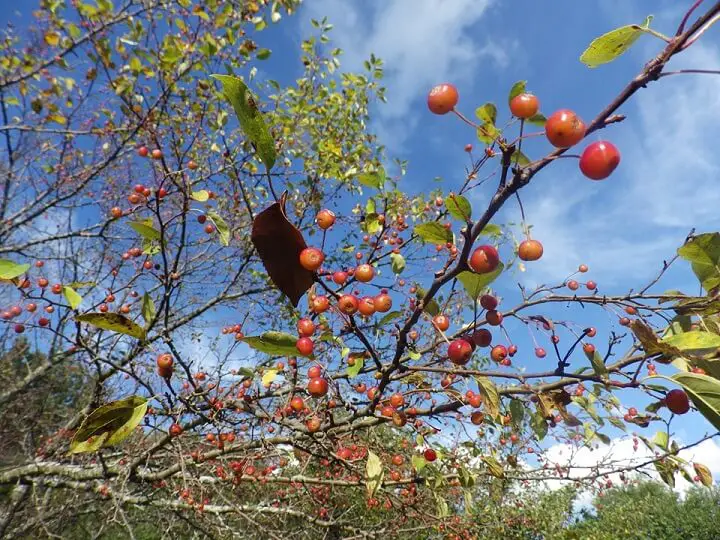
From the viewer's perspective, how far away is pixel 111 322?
4.62ft

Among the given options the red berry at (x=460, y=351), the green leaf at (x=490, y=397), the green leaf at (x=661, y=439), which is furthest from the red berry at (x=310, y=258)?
the green leaf at (x=661, y=439)

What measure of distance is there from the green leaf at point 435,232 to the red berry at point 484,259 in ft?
0.39

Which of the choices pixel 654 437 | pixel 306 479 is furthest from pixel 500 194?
pixel 306 479

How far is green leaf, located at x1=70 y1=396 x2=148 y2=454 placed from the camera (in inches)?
55.8

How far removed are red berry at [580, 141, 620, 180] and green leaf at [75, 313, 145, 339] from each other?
151 cm

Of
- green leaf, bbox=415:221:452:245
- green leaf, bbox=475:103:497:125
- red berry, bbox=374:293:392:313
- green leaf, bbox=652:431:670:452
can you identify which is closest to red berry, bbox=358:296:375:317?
red berry, bbox=374:293:392:313

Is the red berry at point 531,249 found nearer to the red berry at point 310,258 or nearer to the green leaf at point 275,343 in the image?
the red berry at point 310,258

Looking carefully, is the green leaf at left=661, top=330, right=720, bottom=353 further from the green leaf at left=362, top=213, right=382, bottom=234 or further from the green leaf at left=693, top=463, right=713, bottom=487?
the green leaf at left=693, top=463, right=713, bottom=487

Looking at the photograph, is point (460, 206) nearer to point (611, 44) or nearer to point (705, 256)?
point (611, 44)

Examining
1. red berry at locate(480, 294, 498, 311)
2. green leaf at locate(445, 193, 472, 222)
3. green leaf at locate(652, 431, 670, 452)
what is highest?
green leaf at locate(652, 431, 670, 452)

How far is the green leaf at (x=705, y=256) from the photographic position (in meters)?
1.47

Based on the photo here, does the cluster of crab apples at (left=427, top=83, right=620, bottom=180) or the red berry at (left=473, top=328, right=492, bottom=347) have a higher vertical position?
the cluster of crab apples at (left=427, top=83, right=620, bottom=180)

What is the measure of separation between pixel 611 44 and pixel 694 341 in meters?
0.90

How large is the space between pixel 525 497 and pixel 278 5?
39.4 ft
